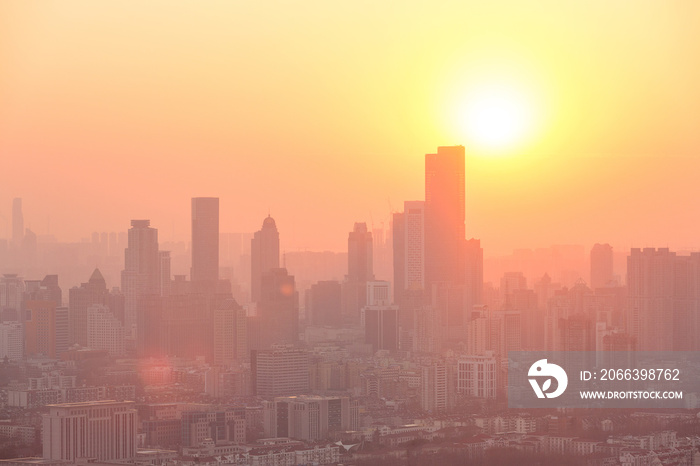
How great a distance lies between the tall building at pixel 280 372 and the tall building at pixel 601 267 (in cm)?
516

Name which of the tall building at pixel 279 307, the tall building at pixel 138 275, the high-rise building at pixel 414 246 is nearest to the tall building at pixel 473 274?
the high-rise building at pixel 414 246

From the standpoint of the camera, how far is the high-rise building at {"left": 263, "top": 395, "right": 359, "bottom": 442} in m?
15.5

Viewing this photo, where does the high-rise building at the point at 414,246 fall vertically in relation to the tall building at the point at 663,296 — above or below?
above

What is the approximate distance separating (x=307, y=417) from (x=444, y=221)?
45.3 feet

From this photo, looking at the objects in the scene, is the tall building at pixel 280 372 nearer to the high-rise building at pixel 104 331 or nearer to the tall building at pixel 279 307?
the high-rise building at pixel 104 331

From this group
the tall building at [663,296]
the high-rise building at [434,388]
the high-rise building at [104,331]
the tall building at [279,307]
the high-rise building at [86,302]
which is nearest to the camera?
the high-rise building at [434,388]

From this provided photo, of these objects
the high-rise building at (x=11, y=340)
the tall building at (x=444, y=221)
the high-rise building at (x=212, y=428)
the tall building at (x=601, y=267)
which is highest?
the tall building at (x=444, y=221)

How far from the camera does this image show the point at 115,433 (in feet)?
46.0

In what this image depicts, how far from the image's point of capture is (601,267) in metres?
23.2

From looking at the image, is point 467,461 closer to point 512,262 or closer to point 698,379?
point 698,379

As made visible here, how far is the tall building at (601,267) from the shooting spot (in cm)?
2222

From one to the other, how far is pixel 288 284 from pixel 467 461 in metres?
13.4

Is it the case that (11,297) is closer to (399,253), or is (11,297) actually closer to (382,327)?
(382,327)

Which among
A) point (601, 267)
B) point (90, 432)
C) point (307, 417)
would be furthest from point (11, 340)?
point (601, 267)
